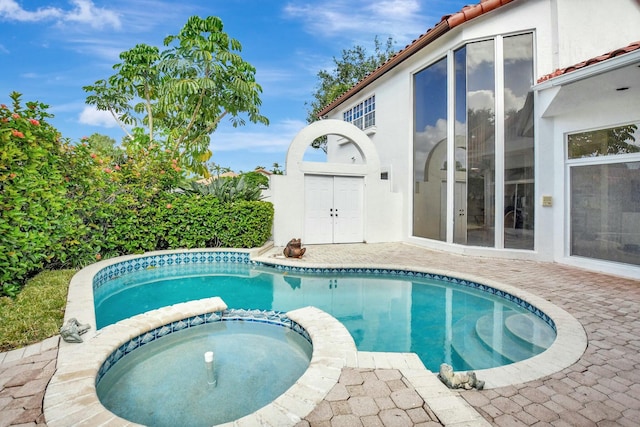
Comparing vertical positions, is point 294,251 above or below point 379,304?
above

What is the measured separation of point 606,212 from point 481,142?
3560 mm

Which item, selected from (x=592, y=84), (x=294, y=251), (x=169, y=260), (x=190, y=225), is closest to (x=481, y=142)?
(x=592, y=84)

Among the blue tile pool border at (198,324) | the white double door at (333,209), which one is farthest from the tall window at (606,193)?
the blue tile pool border at (198,324)

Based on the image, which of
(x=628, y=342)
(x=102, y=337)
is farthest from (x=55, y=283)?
(x=628, y=342)

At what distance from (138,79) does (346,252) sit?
633 inches

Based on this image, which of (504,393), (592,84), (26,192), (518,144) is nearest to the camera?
(504,393)

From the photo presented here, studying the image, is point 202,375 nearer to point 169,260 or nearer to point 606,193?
point 169,260

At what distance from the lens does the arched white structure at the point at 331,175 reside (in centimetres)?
1205

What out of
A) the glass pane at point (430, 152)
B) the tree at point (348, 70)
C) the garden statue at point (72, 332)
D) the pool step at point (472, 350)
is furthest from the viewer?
the tree at point (348, 70)

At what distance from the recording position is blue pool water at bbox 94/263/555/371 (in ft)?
15.4

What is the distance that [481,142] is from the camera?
32.5 ft

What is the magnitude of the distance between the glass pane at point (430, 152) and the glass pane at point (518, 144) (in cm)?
193

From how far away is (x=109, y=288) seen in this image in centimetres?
761

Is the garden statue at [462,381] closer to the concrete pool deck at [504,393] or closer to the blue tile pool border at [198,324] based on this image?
the concrete pool deck at [504,393]
